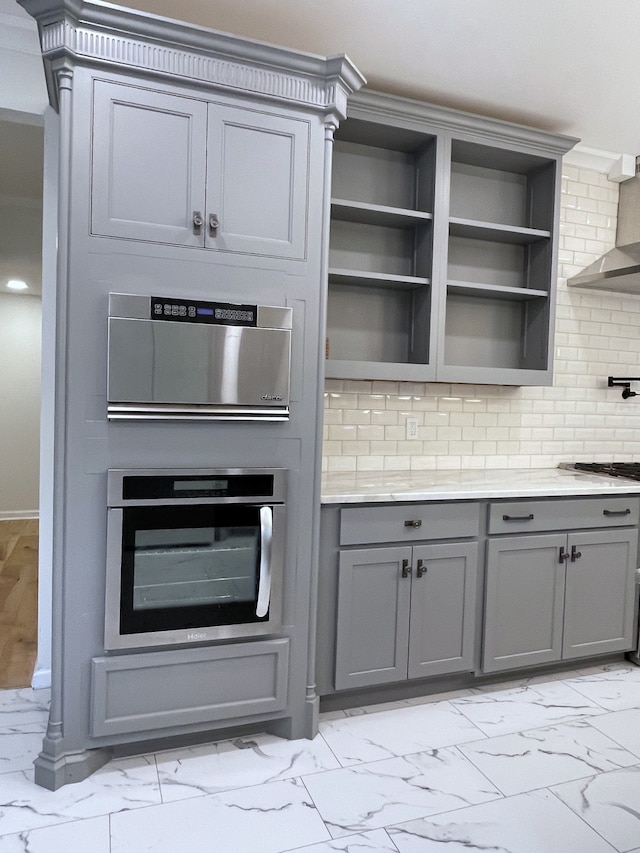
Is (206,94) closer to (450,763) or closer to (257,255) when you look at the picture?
(257,255)

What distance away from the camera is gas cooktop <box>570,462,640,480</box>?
3.25m

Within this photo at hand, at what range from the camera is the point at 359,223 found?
313 cm

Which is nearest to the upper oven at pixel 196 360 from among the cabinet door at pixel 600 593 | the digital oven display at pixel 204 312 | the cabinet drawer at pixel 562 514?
the digital oven display at pixel 204 312

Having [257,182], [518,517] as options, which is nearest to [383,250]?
[257,182]

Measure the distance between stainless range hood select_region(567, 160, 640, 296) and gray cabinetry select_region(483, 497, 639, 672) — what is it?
119 cm

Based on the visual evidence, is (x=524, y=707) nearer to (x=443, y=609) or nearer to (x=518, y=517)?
(x=443, y=609)

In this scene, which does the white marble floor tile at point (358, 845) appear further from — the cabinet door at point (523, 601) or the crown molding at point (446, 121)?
the crown molding at point (446, 121)

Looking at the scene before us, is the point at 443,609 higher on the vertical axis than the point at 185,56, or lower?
lower

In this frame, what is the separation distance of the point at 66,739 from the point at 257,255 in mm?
1789

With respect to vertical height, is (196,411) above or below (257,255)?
below

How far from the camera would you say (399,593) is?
260cm

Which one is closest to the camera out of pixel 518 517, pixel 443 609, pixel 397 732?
pixel 397 732

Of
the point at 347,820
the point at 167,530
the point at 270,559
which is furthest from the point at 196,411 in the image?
the point at 347,820

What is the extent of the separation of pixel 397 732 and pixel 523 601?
0.83m
